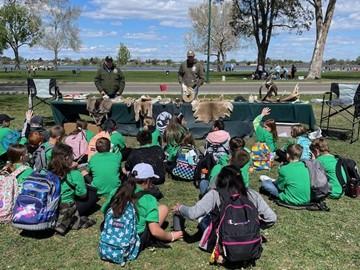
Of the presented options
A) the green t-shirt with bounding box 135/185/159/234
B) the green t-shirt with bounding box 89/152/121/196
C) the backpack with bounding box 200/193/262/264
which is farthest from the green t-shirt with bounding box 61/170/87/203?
the backpack with bounding box 200/193/262/264

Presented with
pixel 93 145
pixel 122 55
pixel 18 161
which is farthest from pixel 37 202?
pixel 122 55

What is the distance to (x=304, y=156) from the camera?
22.9 feet

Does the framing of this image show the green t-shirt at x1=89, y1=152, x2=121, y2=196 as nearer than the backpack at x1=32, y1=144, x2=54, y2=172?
No

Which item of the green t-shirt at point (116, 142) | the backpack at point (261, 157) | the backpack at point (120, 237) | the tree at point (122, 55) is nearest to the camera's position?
the backpack at point (120, 237)

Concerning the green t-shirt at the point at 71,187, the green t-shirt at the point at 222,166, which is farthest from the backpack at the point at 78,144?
the green t-shirt at the point at 222,166

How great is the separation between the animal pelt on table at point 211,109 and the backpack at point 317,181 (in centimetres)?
461

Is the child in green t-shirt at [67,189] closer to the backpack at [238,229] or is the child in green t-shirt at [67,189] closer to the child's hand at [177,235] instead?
the child's hand at [177,235]

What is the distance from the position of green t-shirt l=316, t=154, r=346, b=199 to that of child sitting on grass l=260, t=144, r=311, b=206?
60cm

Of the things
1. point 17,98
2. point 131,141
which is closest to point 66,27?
Result: point 17,98

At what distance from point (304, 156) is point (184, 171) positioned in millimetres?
1940

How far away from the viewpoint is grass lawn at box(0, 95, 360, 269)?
4.38m

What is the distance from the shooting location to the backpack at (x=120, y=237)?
13.7 feet

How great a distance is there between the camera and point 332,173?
20.4 ft

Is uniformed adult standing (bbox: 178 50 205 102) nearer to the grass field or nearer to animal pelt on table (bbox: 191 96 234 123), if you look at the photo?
animal pelt on table (bbox: 191 96 234 123)
